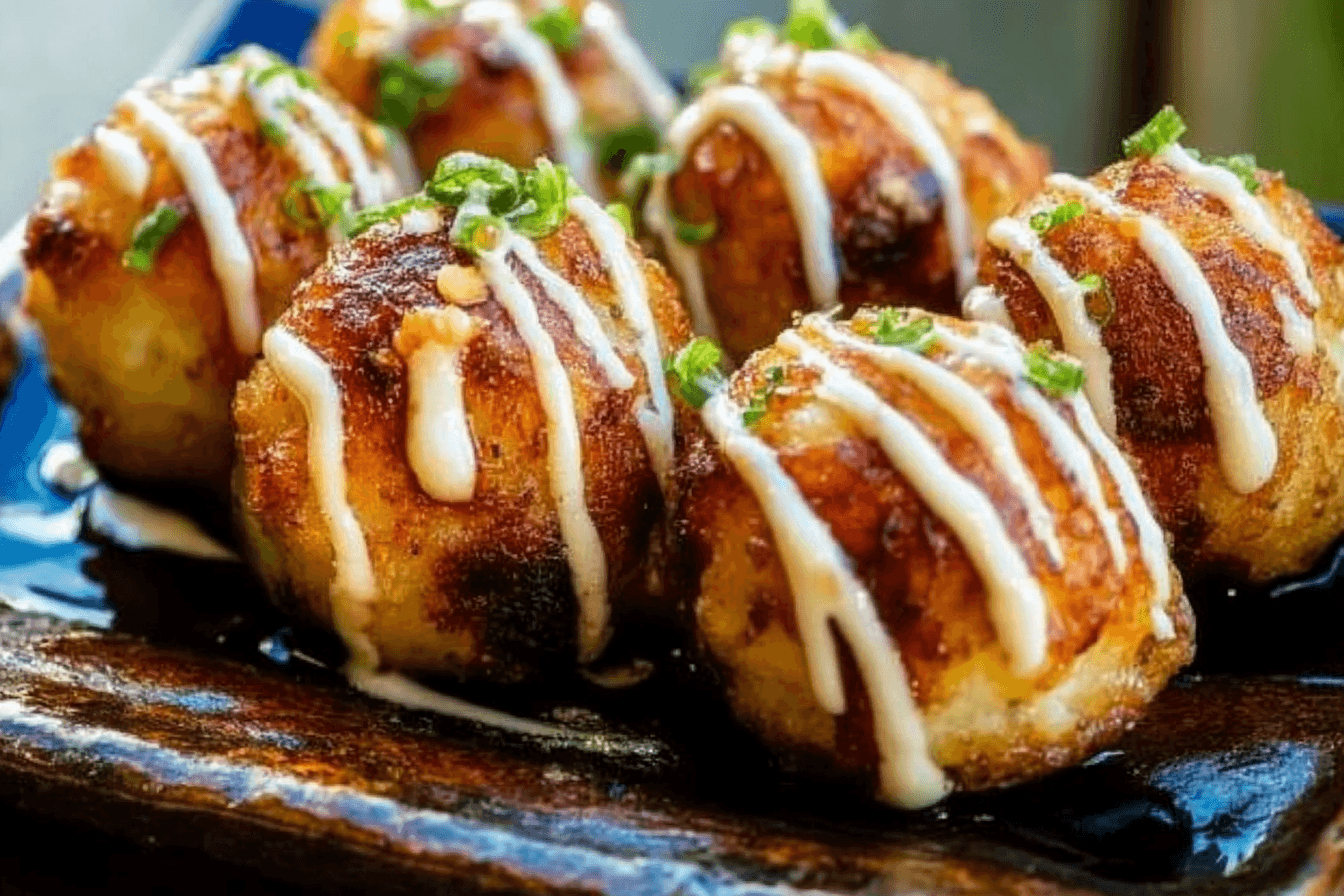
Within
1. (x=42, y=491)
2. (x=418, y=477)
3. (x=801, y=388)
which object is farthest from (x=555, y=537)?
(x=42, y=491)

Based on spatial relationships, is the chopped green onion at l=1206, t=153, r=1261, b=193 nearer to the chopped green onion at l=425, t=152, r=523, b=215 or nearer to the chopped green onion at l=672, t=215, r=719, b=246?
the chopped green onion at l=672, t=215, r=719, b=246

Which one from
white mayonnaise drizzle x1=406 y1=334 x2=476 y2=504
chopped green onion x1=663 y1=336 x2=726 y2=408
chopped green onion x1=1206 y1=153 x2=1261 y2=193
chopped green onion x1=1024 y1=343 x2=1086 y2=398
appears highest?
chopped green onion x1=1206 y1=153 x2=1261 y2=193

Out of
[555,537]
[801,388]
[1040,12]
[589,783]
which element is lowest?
[589,783]

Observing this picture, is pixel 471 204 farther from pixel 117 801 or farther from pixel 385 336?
pixel 117 801

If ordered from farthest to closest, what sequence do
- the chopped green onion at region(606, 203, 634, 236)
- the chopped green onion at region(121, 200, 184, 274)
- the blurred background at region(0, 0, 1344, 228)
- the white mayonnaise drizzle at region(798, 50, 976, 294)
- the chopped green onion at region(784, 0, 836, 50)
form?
the blurred background at region(0, 0, 1344, 228), the chopped green onion at region(784, 0, 836, 50), the white mayonnaise drizzle at region(798, 50, 976, 294), the chopped green onion at region(121, 200, 184, 274), the chopped green onion at region(606, 203, 634, 236)

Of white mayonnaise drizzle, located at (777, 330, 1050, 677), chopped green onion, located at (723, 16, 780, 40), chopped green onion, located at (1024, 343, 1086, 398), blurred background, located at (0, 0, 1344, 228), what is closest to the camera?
white mayonnaise drizzle, located at (777, 330, 1050, 677)

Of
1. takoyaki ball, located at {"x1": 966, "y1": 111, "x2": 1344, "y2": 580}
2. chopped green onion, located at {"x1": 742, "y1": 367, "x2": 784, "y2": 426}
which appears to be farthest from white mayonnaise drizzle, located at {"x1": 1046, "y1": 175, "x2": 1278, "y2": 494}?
chopped green onion, located at {"x1": 742, "y1": 367, "x2": 784, "y2": 426}
